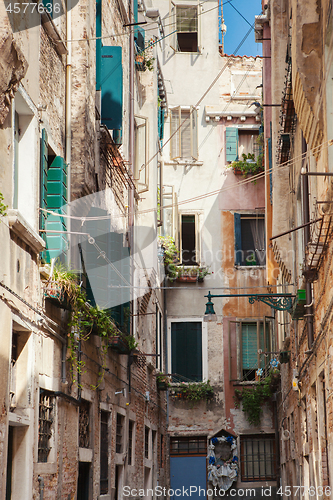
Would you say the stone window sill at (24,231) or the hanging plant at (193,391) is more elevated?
the stone window sill at (24,231)

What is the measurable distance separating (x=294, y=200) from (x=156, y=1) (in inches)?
533

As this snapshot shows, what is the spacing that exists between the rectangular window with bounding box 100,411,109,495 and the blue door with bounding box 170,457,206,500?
863cm

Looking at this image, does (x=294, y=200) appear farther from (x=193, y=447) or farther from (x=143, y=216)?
(x=193, y=447)

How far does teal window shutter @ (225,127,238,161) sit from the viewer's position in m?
22.1

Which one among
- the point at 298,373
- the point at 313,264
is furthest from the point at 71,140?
the point at 298,373

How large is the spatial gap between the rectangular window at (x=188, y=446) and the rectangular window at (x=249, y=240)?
5.59 meters

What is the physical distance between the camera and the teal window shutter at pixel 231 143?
871 inches

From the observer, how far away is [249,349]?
20.6 metres

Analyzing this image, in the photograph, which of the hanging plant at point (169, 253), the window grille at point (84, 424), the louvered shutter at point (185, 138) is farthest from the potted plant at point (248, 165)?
the window grille at point (84, 424)

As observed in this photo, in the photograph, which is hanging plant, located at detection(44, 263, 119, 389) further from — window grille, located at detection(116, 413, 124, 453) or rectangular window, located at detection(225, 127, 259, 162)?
rectangular window, located at detection(225, 127, 259, 162)

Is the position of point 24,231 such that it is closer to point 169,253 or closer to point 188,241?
point 169,253

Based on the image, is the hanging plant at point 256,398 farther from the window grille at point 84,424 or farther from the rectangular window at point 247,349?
the window grille at point 84,424

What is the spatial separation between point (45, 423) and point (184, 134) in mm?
15654

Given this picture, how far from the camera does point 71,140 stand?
33.9 ft
